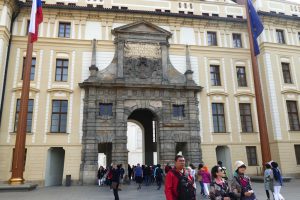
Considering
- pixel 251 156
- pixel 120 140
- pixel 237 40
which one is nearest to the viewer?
pixel 120 140

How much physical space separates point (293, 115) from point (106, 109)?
18.0 meters

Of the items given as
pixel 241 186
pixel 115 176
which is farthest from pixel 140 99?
pixel 241 186

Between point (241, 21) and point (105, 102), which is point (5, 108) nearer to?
point (105, 102)

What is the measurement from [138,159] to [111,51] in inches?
1056

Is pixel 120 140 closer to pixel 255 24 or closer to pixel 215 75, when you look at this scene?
pixel 215 75

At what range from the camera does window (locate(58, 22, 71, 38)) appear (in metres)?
25.0

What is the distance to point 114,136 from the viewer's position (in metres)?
23.0

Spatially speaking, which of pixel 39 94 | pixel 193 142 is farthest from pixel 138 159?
pixel 39 94

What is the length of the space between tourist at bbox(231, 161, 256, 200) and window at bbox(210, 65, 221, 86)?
2122 cm

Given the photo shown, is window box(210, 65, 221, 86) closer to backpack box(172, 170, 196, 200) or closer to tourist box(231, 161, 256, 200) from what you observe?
tourist box(231, 161, 256, 200)

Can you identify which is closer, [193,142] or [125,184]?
[125,184]

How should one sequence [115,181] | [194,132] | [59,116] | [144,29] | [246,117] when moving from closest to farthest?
[115,181]
[59,116]
[194,132]
[144,29]
[246,117]

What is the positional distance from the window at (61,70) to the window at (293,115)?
21.3m

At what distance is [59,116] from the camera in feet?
75.4
